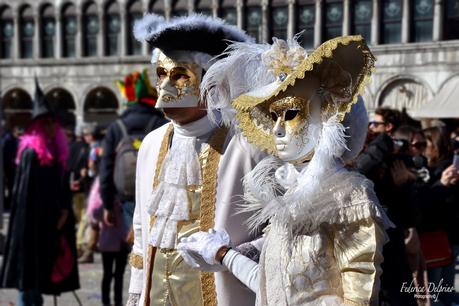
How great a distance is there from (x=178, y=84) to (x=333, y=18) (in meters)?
24.7

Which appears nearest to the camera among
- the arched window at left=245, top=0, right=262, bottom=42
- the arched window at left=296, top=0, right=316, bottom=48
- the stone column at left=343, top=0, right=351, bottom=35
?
the arched window at left=296, top=0, right=316, bottom=48

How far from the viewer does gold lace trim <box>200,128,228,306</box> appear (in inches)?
151

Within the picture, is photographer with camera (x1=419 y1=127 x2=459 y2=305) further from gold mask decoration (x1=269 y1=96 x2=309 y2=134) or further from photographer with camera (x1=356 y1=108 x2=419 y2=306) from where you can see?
gold mask decoration (x1=269 y1=96 x2=309 y2=134)

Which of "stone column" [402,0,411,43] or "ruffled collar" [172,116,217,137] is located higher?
"stone column" [402,0,411,43]

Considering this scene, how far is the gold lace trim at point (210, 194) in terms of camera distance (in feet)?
12.6

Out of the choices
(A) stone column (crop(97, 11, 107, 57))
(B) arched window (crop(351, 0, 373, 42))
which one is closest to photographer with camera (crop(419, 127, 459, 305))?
(B) arched window (crop(351, 0, 373, 42))

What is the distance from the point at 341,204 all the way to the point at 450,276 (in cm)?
488

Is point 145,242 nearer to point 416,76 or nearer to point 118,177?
point 118,177

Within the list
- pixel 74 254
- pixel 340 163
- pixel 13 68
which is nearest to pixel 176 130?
pixel 340 163

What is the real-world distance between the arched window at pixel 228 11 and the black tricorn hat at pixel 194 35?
1048 inches

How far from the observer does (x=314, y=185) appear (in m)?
2.93

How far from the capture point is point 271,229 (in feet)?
10.3

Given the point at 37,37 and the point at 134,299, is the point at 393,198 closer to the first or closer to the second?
the point at 134,299

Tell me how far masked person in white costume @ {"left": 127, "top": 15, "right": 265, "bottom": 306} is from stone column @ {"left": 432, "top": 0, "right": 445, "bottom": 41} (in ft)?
78.2
